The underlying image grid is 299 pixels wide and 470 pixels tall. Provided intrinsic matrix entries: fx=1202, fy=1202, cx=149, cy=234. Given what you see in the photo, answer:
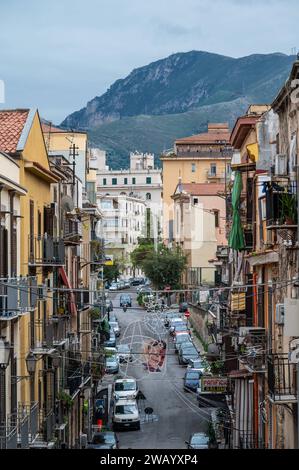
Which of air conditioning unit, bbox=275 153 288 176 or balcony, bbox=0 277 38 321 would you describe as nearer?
air conditioning unit, bbox=275 153 288 176

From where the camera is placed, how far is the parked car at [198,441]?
43.6 meters

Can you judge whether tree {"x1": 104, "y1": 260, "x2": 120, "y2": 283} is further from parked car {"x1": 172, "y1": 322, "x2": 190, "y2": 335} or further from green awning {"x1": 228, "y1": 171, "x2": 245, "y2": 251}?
green awning {"x1": 228, "y1": 171, "x2": 245, "y2": 251}

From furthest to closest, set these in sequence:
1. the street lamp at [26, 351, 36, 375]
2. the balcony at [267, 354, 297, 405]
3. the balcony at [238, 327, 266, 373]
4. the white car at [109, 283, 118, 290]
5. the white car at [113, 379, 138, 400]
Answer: the white car at [109, 283, 118, 290], the white car at [113, 379, 138, 400], the street lamp at [26, 351, 36, 375], the balcony at [238, 327, 266, 373], the balcony at [267, 354, 297, 405]

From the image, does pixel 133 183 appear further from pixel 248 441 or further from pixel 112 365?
pixel 248 441

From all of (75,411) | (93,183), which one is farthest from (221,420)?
(93,183)

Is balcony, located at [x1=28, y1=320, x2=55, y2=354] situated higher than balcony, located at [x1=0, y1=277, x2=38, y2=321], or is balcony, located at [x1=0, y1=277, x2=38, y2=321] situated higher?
balcony, located at [x1=0, y1=277, x2=38, y2=321]

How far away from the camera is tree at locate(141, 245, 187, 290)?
94069 millimetres

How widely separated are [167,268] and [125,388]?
36.1m

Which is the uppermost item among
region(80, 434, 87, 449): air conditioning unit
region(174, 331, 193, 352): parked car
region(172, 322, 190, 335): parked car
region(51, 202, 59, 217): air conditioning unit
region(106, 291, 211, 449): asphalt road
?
region(51, 202, 59, 217): air conditioning unit

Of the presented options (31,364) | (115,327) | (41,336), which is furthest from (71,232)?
(115,327)

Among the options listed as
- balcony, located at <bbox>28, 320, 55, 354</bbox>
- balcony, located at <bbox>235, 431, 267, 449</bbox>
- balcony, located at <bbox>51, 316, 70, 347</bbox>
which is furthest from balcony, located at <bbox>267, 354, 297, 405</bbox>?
balcony, located at <bbox>51, 316, 70, 347</bbox>

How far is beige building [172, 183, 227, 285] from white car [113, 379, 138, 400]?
26.5m

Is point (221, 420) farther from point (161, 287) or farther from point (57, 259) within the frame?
point (161, 287)

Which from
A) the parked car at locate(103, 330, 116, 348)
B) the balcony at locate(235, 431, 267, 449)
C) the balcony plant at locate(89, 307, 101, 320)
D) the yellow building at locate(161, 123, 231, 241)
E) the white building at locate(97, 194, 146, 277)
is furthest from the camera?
the white building at locate(97, 194, 146, 277)
